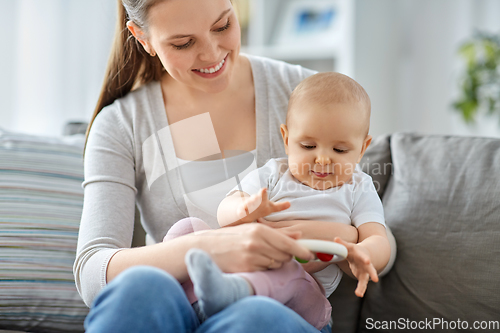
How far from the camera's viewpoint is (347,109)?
0.93 m

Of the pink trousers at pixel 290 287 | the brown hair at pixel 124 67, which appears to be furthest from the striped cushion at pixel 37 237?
the pink trousers at pixel 290 287

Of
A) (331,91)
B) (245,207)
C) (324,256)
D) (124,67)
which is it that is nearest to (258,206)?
(245,207)

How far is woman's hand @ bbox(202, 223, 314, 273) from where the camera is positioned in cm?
77

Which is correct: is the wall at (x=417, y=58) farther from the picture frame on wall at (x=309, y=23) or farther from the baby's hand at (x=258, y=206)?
the baby's hand at (x=258, y=206)

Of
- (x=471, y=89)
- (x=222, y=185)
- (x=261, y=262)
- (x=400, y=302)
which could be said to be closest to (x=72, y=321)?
(x=222, y=185)

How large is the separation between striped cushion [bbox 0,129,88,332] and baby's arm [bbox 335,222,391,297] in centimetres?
82

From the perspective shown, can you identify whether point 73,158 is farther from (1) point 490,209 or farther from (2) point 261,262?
(1) point 490,209

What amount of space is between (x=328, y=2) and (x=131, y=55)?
2208 mm

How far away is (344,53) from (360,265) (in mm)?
2322

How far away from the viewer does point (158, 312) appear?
2.29 feet

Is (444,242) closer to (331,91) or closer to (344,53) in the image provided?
(331,91)

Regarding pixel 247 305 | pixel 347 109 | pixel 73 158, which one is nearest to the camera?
pixel 247 305

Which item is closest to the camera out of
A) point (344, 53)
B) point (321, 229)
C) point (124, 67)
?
point (321, 229)

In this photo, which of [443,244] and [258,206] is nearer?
[258,206]
